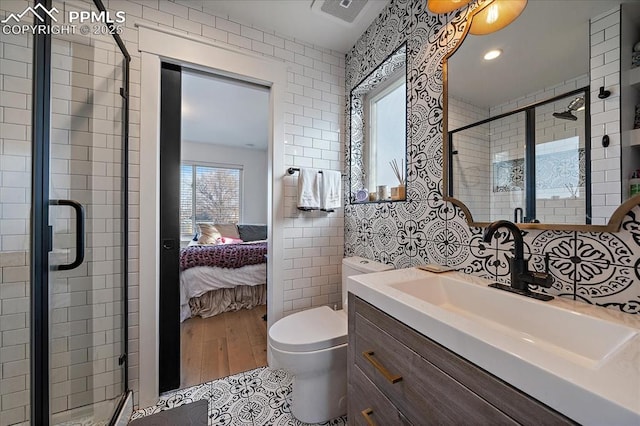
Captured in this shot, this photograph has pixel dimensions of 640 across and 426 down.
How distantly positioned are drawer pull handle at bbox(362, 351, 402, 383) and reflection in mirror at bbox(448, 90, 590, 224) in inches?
28.8

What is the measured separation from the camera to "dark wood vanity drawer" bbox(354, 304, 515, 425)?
22.6 inches

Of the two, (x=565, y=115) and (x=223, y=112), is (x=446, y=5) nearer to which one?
(x=565, y=115)

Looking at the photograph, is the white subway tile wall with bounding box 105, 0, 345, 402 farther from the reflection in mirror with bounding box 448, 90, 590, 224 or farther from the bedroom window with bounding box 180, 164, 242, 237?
the bedroom window with bounding box 180, 164, 242, 237

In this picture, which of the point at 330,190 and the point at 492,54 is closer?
the point at 492,54

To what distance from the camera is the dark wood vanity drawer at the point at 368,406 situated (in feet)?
2.68

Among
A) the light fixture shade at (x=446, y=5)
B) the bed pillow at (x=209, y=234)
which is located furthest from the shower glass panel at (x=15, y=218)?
the bed pillow at (x=209, y=234)

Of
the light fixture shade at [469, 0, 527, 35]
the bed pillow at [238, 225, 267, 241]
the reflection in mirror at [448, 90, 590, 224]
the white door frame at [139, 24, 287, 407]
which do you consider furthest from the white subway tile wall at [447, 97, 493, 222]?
the bed pillow at [238, 225, 267, 241]

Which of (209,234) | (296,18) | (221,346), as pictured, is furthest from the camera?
(209,234)

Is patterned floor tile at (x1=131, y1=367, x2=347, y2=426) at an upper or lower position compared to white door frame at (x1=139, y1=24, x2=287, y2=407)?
lower

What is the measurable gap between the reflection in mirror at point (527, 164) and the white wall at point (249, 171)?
4628mm

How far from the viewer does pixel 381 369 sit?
Result: 829mm

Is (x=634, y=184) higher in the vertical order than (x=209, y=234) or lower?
higher

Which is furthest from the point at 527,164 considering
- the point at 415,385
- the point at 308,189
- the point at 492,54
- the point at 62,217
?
the point at 62,217

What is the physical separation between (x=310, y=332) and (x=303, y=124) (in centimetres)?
144
